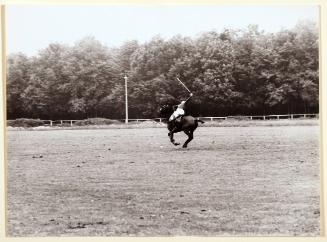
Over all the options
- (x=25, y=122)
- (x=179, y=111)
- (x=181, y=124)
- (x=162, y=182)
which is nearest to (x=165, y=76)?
(x=179, y=111)

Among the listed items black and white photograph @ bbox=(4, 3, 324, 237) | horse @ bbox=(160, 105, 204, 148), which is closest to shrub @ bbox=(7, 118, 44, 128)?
black and white photograph @ bbox=(4, 3, 324, 237)

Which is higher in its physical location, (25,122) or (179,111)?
(179,111)

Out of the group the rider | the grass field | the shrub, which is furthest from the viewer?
the rider

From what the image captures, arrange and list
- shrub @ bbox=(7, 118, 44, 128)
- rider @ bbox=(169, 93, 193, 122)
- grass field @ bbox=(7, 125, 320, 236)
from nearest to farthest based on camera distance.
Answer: grass field @ bbox=(7, 125, 320, 236)
shrub @ bbox=(7, 118, 44, 128)
rider @ bbox=(169, 93, 193, 122)

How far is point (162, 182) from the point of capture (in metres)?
10.5

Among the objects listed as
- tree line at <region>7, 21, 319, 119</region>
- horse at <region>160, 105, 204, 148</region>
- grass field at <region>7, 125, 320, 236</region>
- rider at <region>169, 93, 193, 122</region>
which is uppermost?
tree line at <region>7, 21, 319, 119</region>

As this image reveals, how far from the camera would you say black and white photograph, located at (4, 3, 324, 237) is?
9820 millimetres

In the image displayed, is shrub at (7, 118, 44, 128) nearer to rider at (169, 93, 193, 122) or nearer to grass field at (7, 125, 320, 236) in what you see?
grass field at (7, 125, 320, 236)

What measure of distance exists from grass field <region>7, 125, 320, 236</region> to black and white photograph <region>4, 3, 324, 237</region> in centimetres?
3

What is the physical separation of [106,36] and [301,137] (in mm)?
3881

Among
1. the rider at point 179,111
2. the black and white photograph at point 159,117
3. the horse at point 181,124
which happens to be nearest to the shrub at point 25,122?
the black and white photograph at point 159,117

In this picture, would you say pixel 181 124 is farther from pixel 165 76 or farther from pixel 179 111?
pixel 165 76

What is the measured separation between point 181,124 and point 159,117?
440 millimetres

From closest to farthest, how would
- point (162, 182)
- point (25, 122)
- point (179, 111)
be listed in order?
1. point (162, 182)
2. point (25, 122)
3. point (179, 111)
